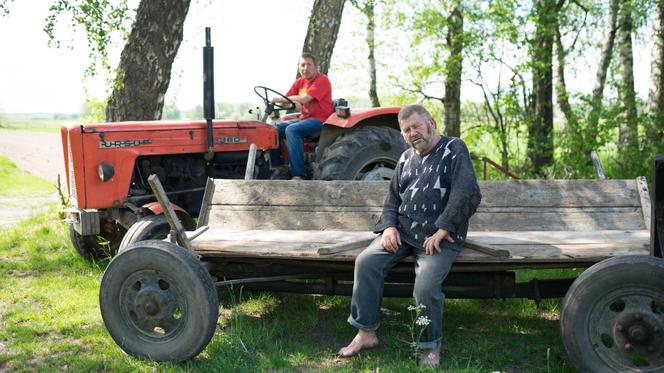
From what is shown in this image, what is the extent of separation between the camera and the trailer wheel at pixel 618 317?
3477 millimetres

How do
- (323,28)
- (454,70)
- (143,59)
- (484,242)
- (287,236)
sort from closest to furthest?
(484,242) → (287,236) → (143,59) → (323,28) → (454,70)

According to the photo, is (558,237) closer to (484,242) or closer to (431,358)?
(484,242)

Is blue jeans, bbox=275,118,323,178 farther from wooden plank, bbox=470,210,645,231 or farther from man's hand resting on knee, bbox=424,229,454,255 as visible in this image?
man's hand resting on knee, bbox=424,229,454,255

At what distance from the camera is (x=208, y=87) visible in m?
6.25

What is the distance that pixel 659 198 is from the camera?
363 cm

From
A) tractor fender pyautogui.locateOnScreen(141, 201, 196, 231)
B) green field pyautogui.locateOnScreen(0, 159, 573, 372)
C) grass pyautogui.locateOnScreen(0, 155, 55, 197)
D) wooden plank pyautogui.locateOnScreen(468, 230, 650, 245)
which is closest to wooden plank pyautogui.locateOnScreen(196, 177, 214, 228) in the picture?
green field pyautogui.locateOnScreen(0, 159, 573, 372)

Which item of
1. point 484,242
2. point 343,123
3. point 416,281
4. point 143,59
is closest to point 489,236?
point 484,242

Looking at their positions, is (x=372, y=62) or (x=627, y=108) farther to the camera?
(x=372, y=62)

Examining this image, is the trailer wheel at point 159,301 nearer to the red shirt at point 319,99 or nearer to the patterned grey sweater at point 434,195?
the patterned grey sweater at point 434,195

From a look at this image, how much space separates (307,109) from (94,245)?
8.14 ft

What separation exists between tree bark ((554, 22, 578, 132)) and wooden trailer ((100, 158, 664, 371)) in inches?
296

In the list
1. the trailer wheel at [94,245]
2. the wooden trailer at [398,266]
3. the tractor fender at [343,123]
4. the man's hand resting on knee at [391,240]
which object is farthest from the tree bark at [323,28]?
the man's hand resting on knee at [391,240]

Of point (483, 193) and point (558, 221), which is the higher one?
point (483, 193)

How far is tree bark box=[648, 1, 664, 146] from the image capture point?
11039mm
